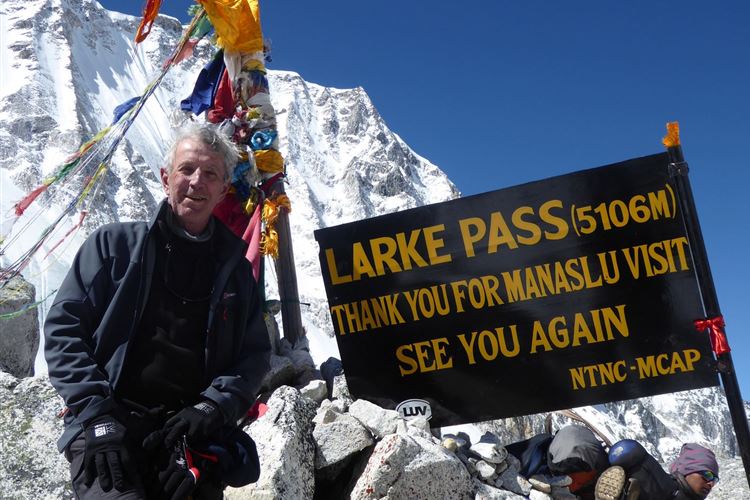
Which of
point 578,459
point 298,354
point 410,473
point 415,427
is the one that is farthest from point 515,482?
point 298,354

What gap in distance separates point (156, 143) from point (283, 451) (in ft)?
424

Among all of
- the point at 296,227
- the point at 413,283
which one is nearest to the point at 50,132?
the point at 296,227

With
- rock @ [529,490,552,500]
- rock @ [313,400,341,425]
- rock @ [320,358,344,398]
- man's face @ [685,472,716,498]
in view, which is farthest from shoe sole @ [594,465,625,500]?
rock @ [320,358,344,398]

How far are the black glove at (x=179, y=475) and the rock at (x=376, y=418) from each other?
88.7 inches

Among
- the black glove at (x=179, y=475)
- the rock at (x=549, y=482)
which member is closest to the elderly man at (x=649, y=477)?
the rock at (x=549, y=482)

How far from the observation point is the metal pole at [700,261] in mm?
4453

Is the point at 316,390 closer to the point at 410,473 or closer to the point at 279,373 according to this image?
the point at 279,373

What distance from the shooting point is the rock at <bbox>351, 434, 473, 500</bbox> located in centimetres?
410

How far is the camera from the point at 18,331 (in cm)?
750

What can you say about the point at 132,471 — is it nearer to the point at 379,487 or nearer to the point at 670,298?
the point at 379,487

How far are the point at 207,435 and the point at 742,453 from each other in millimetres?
3207

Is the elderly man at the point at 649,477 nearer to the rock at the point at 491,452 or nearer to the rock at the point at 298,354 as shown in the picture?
the rock at the point at 491,452

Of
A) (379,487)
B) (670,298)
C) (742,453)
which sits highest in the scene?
(670,298)

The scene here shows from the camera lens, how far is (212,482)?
2549mm
